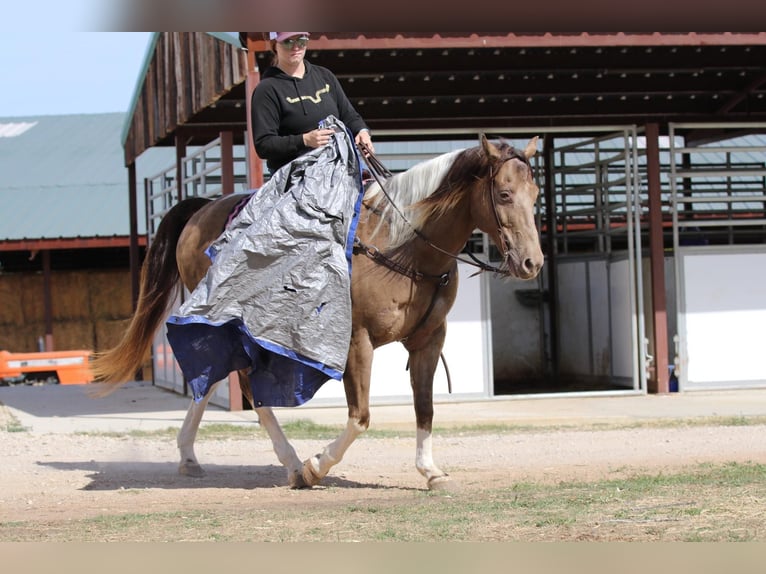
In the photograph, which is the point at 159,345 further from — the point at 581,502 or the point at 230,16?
the point at 230,16

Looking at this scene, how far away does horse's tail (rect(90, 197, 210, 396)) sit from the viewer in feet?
22.1

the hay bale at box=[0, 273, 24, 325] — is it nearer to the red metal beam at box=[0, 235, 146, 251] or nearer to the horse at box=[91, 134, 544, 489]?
the red metal beam at box=[0, 235, 146, 251]

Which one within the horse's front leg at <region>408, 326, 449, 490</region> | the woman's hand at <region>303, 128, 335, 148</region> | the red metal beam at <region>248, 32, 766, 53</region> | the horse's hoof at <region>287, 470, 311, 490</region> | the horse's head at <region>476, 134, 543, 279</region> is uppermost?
the red metal beam at <region>248, 32, 766, 53</region>

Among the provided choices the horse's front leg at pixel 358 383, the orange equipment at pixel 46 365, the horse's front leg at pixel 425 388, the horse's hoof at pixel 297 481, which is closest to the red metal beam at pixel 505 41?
the horse's front leg at pixel 425 388

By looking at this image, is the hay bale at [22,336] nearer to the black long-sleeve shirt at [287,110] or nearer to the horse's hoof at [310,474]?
the black long-sleeve shirt at [287,110]

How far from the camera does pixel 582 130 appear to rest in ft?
39.9

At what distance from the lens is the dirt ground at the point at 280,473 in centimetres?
461

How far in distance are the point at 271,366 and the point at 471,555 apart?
4.32m

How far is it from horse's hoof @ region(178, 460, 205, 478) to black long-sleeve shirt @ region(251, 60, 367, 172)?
2.09 m

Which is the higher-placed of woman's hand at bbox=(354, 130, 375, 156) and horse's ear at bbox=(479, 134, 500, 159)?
woman's hand at bbox=(354, 130, 375, 156)

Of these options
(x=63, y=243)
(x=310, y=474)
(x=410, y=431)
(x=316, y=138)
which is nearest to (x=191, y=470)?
(x=310, y=474)

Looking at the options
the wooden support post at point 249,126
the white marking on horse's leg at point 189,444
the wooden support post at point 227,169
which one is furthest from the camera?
the wooden support post at point 227,169

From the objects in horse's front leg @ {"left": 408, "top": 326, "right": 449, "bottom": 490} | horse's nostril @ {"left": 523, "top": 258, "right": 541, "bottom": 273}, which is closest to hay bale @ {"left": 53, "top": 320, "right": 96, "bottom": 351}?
horse's front leg @ {"left": 408, "top": 326, "right": 449, "bottom": 490}

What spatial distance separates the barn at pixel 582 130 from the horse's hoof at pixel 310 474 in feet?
15.5
